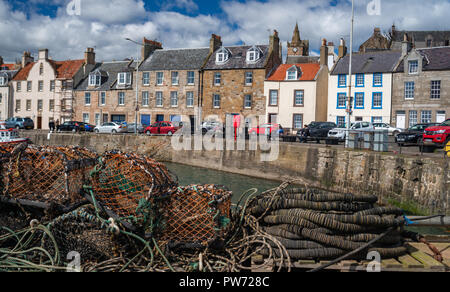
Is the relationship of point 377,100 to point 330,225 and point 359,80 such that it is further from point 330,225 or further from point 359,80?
point 330,225

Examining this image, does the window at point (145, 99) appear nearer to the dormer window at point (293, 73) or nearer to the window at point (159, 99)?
the window at point (159, 99)

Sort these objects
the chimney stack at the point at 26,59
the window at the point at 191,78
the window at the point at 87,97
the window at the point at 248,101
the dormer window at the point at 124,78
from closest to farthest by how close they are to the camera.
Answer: the window at the point at 248,101, the window at the point at 191,78, the dormer window at the point at 124,78, the window at the point at 87,97, the chimney stack at the point at 26,59

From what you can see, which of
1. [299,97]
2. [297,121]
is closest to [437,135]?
[297,121]

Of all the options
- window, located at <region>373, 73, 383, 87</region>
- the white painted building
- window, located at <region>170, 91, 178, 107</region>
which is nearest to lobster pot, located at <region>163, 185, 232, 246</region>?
the white painted building

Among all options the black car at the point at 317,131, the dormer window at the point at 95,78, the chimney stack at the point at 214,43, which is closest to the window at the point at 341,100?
the black car at the point at 317,131

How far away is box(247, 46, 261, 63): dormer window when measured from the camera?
38.9 m

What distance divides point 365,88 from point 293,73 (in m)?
6.38

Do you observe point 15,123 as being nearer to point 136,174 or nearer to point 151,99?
point 151,99

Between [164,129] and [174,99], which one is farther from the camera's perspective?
[174,99]

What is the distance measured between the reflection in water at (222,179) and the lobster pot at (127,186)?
44.6ft

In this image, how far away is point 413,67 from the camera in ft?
108

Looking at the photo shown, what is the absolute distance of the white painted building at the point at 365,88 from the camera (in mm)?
33969

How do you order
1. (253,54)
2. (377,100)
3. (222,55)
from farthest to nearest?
(222,55) → (253,54) → (377,100)
